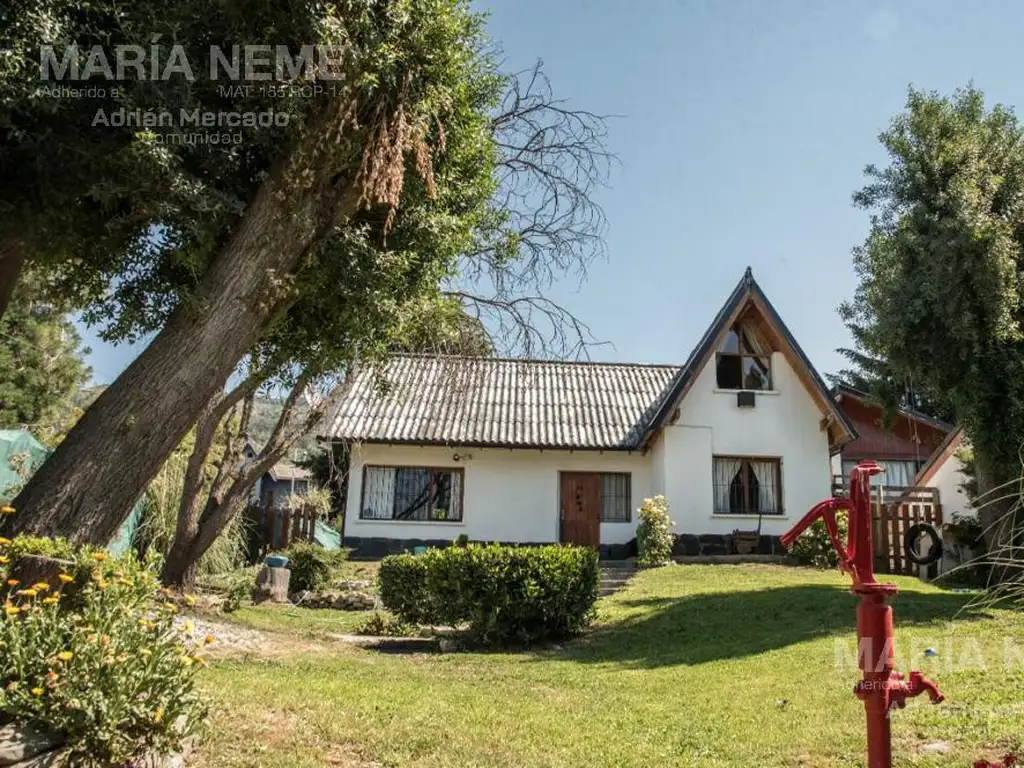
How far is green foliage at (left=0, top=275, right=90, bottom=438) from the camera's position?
2486cm

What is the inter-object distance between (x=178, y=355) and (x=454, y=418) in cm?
1669

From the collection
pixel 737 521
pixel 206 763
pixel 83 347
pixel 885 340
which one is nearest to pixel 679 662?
pixel 206 763

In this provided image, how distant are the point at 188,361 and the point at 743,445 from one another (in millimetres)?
18345

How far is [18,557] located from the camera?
4.27 meters

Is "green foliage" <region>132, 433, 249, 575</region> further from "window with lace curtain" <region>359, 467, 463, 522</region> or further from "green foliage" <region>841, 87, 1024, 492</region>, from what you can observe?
"green foliage" <region>841, 87, 1024, 492</region>

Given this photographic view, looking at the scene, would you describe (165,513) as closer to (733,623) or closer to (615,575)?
(615,575)

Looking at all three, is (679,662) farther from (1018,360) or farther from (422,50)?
(1018,360)

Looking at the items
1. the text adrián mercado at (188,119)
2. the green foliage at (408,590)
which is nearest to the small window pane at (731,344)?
the green foliage at (408,590)

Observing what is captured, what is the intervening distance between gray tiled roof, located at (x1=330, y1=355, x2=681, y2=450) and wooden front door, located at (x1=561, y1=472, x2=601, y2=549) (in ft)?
4.38

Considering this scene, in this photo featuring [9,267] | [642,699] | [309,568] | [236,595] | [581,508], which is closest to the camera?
[9,267]

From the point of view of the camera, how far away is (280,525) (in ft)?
68.7

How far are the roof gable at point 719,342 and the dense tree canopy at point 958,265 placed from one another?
6.61 meters

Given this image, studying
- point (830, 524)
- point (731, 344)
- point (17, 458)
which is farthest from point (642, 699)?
point (731, 344)

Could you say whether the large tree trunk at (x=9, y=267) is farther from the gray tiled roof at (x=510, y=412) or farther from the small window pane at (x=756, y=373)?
the small window pane at (x=756, y=373)
